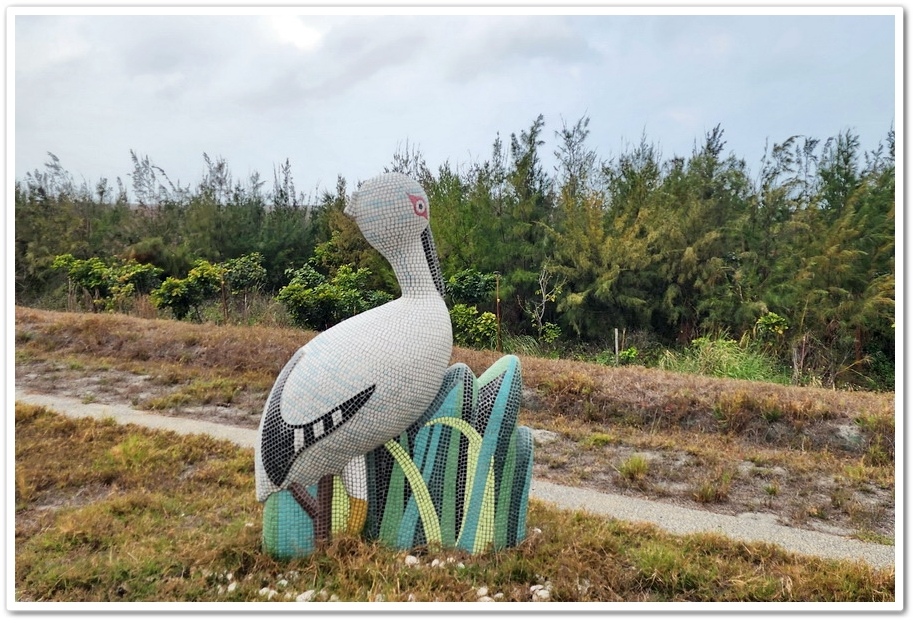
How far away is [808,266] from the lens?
8156mm

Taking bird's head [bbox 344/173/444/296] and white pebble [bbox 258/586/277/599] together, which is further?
bird's head [bbox 344/173/444/296]

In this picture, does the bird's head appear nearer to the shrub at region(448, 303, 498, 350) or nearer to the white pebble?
the white pebble

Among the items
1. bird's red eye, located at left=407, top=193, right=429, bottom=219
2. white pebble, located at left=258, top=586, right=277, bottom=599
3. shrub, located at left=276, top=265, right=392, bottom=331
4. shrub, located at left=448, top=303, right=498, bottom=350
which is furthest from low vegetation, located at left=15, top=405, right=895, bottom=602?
shrub, located at left=276, top=265, right=392, bottom=331

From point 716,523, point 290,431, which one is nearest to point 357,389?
point 290,431

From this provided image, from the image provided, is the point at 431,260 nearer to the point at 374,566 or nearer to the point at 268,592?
the point at 374,566

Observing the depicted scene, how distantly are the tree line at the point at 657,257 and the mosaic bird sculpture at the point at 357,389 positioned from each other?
5.36 meters

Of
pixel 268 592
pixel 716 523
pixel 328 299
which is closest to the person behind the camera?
pixel 268 592

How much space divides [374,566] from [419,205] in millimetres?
1542

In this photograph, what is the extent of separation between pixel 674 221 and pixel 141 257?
27.8 feet

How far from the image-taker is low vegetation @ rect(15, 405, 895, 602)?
2.69m

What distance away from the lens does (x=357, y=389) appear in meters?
2.72

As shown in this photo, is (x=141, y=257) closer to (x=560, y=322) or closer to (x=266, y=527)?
(x=560, y=322)

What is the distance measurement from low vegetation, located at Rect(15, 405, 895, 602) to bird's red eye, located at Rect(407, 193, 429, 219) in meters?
1.44
